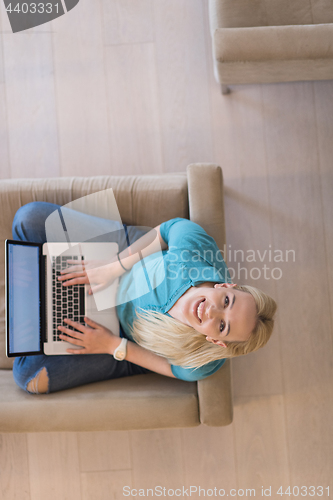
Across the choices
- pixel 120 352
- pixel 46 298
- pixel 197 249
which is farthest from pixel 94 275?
pixel 197 249

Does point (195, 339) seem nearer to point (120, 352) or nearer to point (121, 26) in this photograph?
point (120, 352)

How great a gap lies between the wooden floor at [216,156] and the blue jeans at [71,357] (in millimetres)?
474

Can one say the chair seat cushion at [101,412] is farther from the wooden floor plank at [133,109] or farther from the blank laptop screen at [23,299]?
the wooden floor plank at [133,109]

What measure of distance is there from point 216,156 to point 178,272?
31.5 inches

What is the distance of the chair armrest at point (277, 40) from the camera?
1340mm

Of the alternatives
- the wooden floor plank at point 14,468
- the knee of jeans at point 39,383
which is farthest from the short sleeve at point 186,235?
the wooden floor plank at point 14,468

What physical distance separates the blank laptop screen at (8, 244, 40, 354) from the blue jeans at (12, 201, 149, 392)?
0.07m

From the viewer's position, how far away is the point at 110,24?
183cm

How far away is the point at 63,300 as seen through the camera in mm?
1333

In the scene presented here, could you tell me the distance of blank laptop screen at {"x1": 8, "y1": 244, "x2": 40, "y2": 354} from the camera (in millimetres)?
1237

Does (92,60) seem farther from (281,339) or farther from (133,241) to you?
(281,339)

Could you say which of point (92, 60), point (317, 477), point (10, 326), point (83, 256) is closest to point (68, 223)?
point (83, 256)

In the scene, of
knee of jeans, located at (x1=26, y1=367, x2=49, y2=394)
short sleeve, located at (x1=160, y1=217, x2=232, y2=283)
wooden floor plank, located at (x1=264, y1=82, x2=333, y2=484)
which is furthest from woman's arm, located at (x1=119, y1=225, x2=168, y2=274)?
wooden floor plank, located at (x1=264, y1=82, x2=333, y2=484)

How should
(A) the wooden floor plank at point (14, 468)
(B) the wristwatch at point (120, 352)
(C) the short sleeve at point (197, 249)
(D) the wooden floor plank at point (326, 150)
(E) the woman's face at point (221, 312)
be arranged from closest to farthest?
(E) the woman's face at point (221, 312) < (C) the short sleeve at point (197, 249) < (B) the wristwatch at point (120, 352) < (A) the wooden floor plank at point (14, 468) < (D) the wooden floor plank at point (326, 150)
